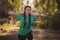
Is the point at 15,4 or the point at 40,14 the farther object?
the point at 15,4

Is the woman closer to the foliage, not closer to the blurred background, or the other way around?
the blurred background

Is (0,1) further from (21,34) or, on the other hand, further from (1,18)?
(21,34)

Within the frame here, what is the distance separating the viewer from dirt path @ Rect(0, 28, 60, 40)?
3.77m

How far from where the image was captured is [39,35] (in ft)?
12.9

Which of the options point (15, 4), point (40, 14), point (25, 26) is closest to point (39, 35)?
point (40, 14)

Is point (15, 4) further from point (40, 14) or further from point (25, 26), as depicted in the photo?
point (25, 26)

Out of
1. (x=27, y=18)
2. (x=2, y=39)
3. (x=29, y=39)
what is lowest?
(x=2, y=39)

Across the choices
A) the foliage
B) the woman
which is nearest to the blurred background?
the foliage

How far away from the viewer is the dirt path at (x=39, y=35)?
3.77 meters

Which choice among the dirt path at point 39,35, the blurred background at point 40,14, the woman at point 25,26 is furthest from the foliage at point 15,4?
the woman at point 25,26

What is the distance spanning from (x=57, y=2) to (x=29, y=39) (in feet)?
7.73

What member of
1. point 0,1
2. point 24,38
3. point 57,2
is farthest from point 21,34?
point 57,2

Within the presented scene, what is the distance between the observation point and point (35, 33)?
3.79 meters

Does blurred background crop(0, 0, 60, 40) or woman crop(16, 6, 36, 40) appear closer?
woman crop(16, 6, 36, 40)
